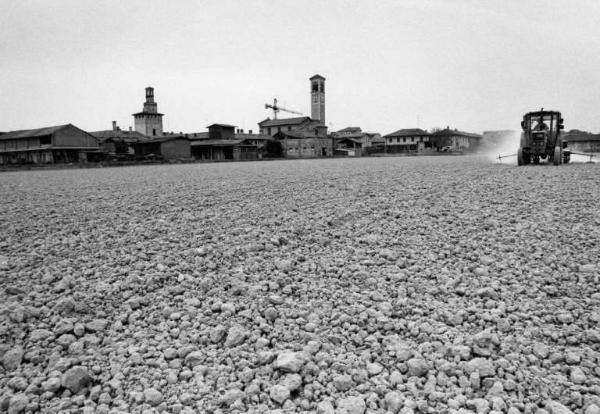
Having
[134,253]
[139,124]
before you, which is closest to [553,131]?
[134,253]

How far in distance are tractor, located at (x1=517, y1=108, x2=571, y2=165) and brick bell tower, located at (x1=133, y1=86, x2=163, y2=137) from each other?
9730cm

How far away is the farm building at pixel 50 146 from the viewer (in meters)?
57.6

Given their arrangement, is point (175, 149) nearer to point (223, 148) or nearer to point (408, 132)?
point (223, 148)

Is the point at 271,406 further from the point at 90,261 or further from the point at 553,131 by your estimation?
the point at 553,131

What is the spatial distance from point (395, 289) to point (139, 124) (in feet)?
375

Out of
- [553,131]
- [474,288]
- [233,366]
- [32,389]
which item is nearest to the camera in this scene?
[32,389]

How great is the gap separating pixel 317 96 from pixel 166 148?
59.7m

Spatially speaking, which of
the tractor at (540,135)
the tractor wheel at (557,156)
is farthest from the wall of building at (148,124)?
the tractor wheel at (557,156)

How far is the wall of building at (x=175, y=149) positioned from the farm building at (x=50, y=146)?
9151mm

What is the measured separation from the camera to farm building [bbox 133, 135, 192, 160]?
62188 millimetres

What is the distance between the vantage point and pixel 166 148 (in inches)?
2458

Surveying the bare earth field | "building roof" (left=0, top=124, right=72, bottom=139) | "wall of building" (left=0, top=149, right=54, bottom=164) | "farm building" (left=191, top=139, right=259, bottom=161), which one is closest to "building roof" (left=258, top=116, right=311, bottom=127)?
"farm building" (left=191, top=139, right=259, bottom=161)

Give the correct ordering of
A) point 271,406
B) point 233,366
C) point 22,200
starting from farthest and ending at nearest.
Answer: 1. point 22,200
2. point 233,366
3. point 271,406

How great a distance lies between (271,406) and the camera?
277cm
